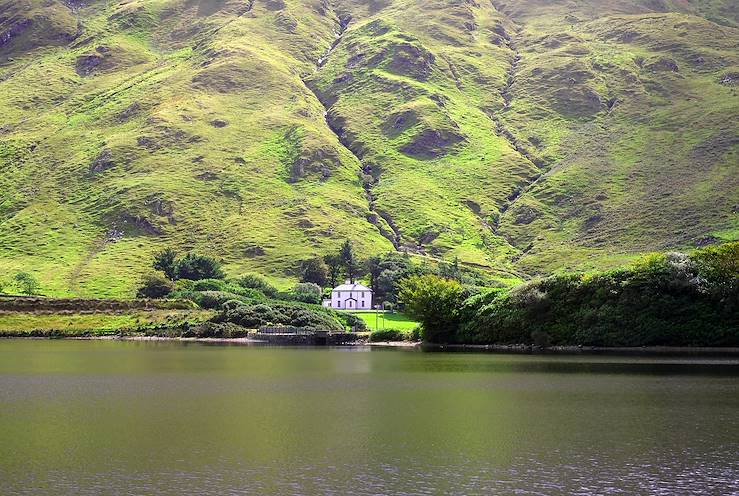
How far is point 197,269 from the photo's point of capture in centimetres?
19025

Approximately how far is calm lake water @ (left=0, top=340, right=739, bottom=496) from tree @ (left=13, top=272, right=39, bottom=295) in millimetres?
101712

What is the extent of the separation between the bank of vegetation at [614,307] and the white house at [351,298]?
59.5 meters

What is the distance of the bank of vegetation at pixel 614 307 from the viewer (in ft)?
341

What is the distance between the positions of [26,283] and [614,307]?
11758 centimetres

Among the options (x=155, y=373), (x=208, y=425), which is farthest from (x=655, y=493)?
(x=155, y=373)

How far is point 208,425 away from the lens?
49.2m

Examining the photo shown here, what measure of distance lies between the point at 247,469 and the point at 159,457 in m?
4.55

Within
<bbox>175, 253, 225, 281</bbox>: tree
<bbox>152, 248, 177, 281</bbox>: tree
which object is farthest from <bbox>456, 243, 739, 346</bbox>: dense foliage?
<bbox>152, 248, 177, 281</bbox>: tree

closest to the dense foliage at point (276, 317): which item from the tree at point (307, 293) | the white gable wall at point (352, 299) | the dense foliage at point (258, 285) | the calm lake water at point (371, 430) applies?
the tree at point (307, 293)

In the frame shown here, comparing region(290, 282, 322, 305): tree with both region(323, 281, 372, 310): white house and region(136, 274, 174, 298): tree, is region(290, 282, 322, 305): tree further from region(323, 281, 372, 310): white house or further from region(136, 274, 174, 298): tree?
region(136, 274, 174, 298): tree

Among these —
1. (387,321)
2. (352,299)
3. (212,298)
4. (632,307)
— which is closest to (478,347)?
(632,307)

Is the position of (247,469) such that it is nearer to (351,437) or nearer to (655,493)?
(351,437)

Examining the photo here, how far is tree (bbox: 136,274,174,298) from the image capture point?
563ft

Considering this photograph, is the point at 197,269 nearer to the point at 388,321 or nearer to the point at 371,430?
the point at 388,321
